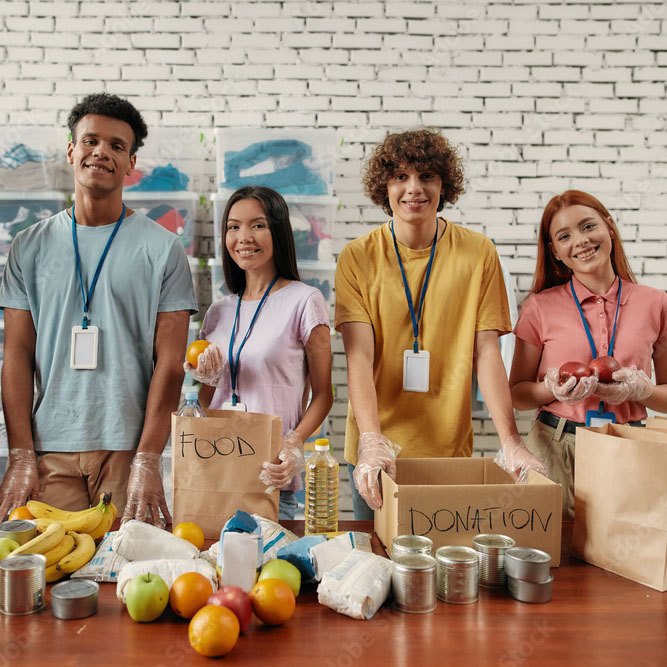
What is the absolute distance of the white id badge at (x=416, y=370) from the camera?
5.92ft

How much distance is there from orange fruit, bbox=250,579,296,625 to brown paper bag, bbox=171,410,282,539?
0.32 meters

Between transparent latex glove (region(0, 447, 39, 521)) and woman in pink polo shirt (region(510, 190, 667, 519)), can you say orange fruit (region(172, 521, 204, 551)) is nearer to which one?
transparent latex glove (region(0, 447, 39, 521))

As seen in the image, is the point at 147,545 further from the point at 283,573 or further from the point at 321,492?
the point at 321,492

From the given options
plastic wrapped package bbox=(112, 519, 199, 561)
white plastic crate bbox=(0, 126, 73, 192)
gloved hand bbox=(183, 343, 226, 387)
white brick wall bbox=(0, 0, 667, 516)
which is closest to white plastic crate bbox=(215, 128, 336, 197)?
white brick wall bbox=(0, 0, 667, 516)

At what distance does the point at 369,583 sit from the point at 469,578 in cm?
19

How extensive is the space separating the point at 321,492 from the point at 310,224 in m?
2.08

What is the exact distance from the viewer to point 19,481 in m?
1.64

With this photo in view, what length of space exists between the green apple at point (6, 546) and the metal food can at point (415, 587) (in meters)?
0.71

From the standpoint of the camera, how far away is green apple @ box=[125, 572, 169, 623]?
1.00 m

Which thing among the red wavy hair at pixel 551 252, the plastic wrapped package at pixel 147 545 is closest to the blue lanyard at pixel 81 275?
the plastic wrapped package at pixel 147 545

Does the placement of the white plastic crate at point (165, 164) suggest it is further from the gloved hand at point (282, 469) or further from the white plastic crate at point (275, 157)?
the gloved hand at point (282, 469)

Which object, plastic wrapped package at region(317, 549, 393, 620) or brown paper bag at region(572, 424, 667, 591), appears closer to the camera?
plastic wrapped package at region(317, 549, 393, 620)

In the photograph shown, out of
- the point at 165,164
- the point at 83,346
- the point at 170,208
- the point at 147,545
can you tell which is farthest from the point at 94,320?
the point at 165,164

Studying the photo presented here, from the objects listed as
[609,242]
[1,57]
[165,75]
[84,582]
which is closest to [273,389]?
[84,582]
